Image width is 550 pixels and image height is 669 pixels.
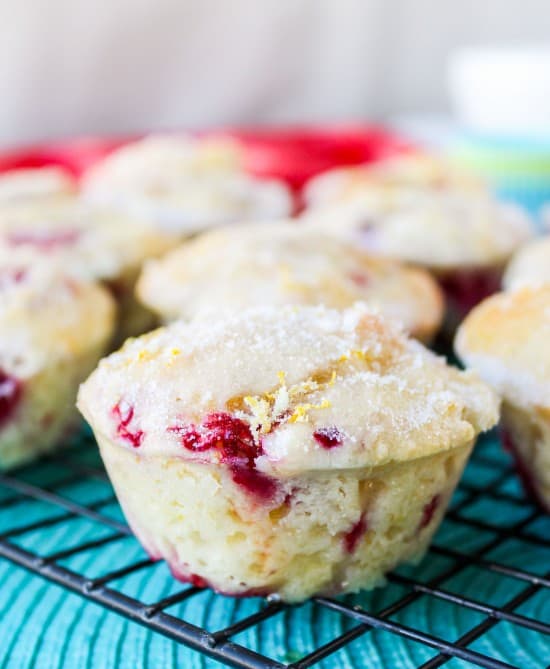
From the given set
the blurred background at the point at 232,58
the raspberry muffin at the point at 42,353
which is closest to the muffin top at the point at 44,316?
the raspberry muffin at the point at 42,353

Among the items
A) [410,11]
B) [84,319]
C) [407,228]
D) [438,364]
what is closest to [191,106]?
[410,11]

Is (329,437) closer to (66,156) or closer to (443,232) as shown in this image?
(443,232)

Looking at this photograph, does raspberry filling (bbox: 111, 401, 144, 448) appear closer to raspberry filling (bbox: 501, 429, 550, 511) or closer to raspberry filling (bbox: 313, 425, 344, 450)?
raspberry filling (bbox: 313, 425, 344, 450)

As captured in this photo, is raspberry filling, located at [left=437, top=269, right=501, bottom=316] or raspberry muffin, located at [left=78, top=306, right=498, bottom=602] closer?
raspberry muffin, located at [left=78, top=306, right=498, bottom=602]

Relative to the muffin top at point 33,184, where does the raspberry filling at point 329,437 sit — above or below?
above

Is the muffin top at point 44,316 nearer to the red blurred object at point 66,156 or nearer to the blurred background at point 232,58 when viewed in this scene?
the red blurred object at point 66,156

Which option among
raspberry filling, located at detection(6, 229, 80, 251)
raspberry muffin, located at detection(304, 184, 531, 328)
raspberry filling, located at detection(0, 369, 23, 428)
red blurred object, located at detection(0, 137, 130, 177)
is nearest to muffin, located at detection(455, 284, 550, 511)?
raspberry muffin, located at detection(304, 184, 531, 328)
